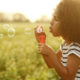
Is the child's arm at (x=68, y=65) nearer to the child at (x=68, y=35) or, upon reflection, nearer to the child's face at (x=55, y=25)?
the child at (x=68, y=35)

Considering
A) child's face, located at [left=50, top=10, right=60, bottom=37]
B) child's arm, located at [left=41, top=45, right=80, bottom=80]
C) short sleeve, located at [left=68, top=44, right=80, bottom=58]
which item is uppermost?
child's face, located at [left=50, top=10, right=60, bottom=37]

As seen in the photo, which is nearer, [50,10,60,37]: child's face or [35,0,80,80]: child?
[35,0,80,80]: child

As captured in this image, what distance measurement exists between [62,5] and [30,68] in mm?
3989

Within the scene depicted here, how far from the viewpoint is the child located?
118 inches

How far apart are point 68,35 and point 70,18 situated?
158 mm

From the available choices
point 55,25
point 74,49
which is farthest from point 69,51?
point 55,25

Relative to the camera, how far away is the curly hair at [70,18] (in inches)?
118

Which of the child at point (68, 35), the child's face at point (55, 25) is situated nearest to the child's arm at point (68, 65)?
the child at point (68, 35)

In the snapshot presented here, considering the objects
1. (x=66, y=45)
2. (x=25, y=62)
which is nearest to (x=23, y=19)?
(x=25, y=62)

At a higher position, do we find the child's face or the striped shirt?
the child's face

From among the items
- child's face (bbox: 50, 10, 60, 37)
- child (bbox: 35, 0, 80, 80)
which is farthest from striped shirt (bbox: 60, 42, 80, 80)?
child's face (bbox: 50, 10, 60, 37)

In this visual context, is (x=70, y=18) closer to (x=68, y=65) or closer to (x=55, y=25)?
(x=55, y=25)

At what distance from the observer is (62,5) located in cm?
304

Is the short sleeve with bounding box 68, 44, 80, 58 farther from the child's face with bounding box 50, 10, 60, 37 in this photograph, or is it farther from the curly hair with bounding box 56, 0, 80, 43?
the child's face with bounding box 50, 10, 60, 37
